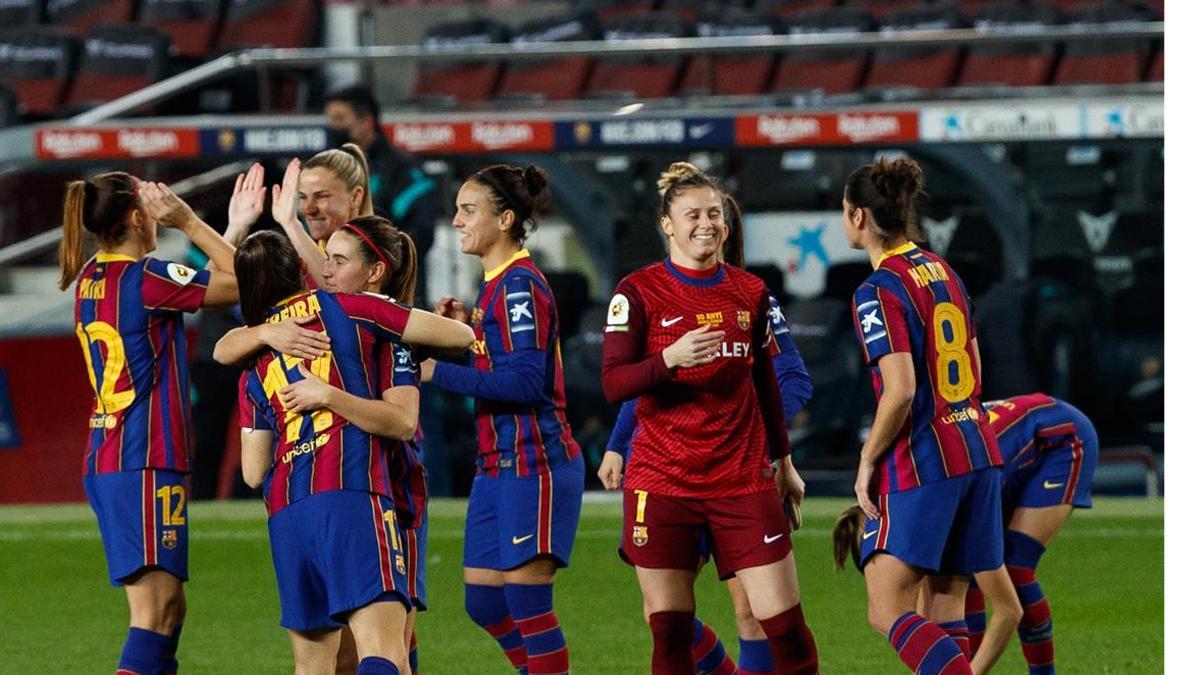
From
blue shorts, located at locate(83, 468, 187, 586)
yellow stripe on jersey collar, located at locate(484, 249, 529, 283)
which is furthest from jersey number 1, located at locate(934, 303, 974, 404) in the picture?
blue shorts, located at locate(83, 468, 187, 586)

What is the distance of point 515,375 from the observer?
557cm

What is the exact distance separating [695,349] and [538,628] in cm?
118

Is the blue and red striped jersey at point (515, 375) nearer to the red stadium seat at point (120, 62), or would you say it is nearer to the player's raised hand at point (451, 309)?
the player's raised hand at point (451, 309)

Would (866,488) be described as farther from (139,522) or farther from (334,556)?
(139,522)

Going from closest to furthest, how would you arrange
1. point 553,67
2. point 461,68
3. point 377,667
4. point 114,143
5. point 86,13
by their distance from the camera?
1. point 377,667
2. point 114,143
3. point 553,67
4. point 461,68
5. point 86,13

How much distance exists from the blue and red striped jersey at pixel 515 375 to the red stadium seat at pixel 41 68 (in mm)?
10384

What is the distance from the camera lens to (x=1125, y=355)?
11.5 meters

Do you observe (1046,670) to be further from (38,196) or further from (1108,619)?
(38,196)

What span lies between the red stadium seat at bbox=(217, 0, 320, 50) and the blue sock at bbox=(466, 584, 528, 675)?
406 inches

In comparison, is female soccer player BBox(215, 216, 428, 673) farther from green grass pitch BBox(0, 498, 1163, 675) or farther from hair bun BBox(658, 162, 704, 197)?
green grass pitch BBox(0, 498, 1163, 675)

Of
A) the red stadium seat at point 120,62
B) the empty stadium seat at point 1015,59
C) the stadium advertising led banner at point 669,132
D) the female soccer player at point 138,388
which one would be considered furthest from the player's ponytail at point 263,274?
the red stadium seat at point 120,62

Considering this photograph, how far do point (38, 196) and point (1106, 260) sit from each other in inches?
261

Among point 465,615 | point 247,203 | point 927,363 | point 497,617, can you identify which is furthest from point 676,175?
point 465,615

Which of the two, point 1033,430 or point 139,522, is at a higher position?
point 1033,430
